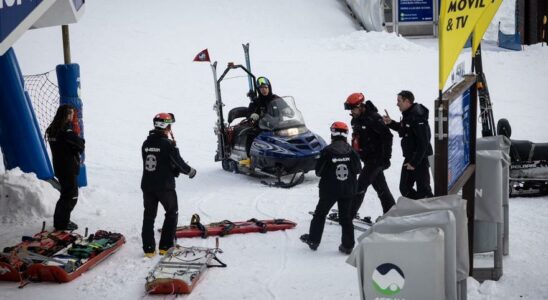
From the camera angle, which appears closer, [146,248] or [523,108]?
[146,248]

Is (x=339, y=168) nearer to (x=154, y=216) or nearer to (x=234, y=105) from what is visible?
(x=154, y=216)

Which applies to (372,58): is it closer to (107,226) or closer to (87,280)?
(107,226)

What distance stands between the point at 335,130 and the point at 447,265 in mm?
4242

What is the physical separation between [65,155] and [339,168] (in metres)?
3.71

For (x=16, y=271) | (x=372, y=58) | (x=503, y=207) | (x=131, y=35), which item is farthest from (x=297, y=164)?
(x=131, y=35)

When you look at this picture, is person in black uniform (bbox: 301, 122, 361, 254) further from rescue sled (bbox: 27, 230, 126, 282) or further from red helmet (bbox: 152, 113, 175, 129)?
rescue sled (bbox: 27, 230, 126, 282)

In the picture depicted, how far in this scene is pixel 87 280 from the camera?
8484mm

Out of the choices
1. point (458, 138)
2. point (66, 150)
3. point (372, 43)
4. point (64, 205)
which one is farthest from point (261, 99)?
point (372, 43)

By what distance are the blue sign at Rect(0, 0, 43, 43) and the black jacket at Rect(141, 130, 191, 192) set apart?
2928 mm

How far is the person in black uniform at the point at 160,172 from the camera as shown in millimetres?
9125

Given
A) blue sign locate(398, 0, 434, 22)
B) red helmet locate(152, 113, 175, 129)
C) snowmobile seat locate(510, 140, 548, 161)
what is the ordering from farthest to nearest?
blue sign locate(398, 0, 434, 22) → snowmobile seat locate(510, 140, 548, 161) → red helmet locate(152, 113, 175, 129)

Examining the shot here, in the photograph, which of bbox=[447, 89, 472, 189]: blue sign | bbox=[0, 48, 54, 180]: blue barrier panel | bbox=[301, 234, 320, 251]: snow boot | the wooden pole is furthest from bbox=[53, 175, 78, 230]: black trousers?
bbox=[447, 89, 472, 189]: blue sign

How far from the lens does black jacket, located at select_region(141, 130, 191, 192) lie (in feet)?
29.9

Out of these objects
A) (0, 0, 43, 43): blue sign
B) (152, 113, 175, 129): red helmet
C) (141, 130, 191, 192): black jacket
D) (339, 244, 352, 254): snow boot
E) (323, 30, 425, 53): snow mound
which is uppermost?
(0, 0, 43, 43): blue sign
